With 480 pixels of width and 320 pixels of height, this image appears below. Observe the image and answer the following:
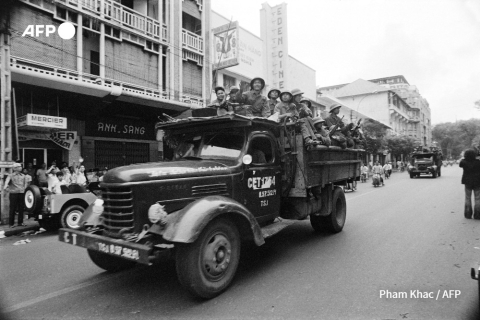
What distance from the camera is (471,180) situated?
7.64m

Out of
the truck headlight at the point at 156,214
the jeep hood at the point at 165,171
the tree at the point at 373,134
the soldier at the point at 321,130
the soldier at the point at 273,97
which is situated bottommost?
the truck headlight at the point at 156,214

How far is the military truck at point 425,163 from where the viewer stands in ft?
77.6

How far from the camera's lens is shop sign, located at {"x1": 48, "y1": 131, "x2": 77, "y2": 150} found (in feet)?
36.7

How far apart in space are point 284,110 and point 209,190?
283 centimetres

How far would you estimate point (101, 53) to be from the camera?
1232cm

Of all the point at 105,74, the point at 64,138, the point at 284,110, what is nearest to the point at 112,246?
the point at 284,110

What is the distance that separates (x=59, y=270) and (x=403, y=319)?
14.4ft

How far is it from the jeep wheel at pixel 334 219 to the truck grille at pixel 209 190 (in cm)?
289

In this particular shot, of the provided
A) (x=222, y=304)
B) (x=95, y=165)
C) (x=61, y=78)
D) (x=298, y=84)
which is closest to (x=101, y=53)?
(x=61, y=78)

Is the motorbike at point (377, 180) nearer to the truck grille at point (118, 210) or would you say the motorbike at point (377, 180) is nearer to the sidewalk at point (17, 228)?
the sidewalk at point (17, 228)

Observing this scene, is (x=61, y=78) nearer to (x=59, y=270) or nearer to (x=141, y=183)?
(x=59, y=270)

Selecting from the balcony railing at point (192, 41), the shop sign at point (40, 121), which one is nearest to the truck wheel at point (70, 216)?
the shop sign at point (40, 121)

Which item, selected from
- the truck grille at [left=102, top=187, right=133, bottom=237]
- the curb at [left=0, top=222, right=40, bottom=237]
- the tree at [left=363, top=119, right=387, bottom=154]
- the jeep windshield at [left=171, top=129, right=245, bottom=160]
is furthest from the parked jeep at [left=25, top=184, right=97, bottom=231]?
the tree at [left=363, top=119, right=387, bottom=154]

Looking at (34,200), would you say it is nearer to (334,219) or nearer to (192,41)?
(334,219)
